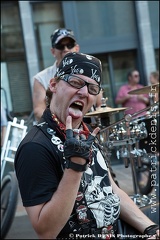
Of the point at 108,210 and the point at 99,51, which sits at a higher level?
the point at 99,51

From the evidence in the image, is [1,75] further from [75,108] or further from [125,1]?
[75,108]

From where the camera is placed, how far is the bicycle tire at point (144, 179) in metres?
4.62

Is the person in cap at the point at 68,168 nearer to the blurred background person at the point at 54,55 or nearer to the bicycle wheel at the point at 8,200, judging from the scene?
the blurred background person at the point at 54,55

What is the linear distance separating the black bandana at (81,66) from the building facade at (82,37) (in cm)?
597

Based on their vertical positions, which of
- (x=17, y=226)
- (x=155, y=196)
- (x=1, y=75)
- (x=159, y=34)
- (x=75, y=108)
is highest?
(x=159, y=34)

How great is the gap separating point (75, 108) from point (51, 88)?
15cm

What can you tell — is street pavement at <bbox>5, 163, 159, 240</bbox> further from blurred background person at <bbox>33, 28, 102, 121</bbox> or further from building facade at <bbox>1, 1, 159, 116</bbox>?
building facade at <bbox>1, 1, 159, 116</bbox>

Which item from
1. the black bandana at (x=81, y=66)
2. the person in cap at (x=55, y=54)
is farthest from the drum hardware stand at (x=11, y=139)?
the black bandana at (x=81, y=66)

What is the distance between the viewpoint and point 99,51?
315 inches

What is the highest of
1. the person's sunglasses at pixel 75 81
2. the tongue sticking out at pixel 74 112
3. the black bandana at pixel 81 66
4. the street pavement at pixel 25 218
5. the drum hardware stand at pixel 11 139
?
the black bandana at pixel 81 66

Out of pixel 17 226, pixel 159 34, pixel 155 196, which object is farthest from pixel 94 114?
pixel 159 34

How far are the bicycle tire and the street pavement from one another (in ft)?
3.44

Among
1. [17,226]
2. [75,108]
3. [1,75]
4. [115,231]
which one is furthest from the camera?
[1,75]

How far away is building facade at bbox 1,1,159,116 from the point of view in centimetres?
780
